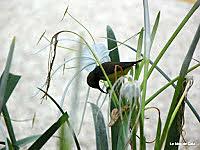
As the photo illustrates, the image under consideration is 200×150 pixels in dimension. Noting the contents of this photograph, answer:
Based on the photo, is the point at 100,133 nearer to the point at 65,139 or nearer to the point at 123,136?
the point at 123,136

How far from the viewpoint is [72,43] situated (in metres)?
1.47

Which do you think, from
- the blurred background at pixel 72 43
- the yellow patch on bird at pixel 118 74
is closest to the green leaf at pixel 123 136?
the yellow patch on bird at pixel 118 74

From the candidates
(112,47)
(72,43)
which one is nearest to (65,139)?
(112,47)

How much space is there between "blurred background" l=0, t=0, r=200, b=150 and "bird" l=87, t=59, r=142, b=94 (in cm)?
100

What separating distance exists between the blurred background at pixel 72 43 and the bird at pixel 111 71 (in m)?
1.00

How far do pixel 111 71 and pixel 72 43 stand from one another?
3.45ft

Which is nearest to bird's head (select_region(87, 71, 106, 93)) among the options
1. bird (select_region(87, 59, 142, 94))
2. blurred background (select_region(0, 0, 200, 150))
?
bird (select_region(87, 59, 142, 94))

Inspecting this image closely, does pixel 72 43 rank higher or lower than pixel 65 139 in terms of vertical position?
higher

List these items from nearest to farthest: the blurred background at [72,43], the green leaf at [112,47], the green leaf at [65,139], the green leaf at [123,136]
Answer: the green leaf at [65,139]
the green leaf at [123,136]
the green leaf at [112,47]
the blurred background at [72,43]

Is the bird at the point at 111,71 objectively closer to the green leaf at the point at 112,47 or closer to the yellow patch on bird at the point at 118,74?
the yellow patch on bird at the point at 118,74

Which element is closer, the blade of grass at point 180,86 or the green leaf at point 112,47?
the blade of grass at point 180,86

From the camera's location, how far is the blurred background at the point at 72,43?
150 cm

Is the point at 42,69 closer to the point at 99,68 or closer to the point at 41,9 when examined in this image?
the point at 41,9

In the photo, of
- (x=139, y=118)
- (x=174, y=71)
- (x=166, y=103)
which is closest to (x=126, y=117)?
(x=139, y=118)
